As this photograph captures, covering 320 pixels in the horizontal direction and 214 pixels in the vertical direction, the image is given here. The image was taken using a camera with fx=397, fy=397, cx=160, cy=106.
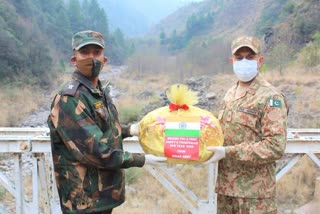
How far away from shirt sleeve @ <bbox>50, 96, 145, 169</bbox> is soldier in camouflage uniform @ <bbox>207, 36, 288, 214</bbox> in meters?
0.64

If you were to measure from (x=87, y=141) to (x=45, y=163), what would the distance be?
1194 mm

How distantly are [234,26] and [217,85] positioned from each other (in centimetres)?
4973

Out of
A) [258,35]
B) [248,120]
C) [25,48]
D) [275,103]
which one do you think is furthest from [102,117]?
[258,35]

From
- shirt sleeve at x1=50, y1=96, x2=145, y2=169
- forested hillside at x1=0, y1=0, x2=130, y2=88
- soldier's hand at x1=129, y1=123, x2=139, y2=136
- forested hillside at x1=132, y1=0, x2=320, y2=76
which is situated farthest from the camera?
forested hillside at x1=0, y1=0, x2=130, y2=88

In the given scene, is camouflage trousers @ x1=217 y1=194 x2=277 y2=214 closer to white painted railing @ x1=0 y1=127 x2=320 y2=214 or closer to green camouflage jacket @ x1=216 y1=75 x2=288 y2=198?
green camouflage jacket @ x1=216 y1=75 x2=288 y2=198

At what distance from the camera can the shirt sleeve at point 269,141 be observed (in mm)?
2244

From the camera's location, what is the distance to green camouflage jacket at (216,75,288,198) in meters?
2.25

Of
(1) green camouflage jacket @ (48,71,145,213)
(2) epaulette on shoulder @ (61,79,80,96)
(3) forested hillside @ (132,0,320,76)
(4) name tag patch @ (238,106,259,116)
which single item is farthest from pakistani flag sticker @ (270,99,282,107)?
(3) forested hillside @ (132,0,320,76)

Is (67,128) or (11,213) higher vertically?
(67,128)

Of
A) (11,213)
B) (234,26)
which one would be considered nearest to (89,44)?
(11,213)

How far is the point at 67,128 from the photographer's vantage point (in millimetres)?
2035

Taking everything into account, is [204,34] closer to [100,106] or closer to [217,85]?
[217,85]

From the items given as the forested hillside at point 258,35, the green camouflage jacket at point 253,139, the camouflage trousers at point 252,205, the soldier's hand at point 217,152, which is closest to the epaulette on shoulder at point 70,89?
the soldier's hand at point 217,152

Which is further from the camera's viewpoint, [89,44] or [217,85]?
[217,85]
